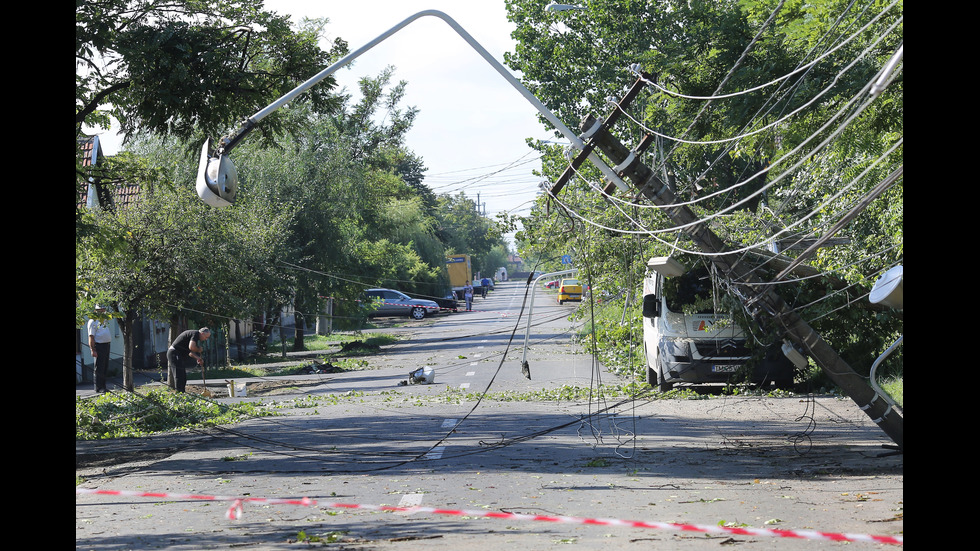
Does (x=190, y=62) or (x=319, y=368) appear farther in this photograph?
(x=319, y=368)

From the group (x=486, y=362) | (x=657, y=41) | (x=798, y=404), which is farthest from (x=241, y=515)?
(x=657, y=41)

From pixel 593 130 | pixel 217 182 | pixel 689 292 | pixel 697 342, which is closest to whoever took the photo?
pixel 217 182

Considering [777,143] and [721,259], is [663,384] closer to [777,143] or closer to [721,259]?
[777,143]

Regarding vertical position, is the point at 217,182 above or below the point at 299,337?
above

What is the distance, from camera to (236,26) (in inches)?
555

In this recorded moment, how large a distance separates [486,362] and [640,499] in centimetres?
1992

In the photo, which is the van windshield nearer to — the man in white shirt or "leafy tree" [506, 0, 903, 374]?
"leafy tree" [506, 0, 903, 374]

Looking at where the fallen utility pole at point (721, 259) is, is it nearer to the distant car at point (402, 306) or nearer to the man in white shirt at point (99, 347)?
the man in white shirt at point (99, 347)

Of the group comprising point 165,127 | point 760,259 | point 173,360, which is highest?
point 165,127

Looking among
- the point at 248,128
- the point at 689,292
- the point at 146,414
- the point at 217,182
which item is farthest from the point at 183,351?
the point at 217,182

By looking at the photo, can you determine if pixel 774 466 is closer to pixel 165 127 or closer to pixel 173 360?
pixel 165 127

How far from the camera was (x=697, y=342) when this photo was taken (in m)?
16.5

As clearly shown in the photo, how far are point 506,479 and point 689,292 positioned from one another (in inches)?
346

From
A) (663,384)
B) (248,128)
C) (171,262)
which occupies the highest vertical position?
(248,128)
